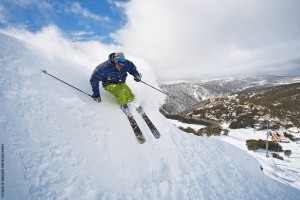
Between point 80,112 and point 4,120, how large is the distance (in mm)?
2138

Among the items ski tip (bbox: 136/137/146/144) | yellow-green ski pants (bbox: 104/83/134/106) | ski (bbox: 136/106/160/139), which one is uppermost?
yellow-green ski pants (bbox: 104/83/134/106)

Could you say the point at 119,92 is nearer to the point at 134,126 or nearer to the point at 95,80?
the point at 95,80

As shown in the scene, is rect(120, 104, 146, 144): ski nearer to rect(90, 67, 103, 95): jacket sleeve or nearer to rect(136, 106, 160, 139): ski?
rect(136, 106, 160, 139): ski

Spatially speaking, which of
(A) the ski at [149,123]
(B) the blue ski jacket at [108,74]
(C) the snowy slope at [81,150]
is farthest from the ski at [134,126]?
(B) the blue ski jacket at [108,74]

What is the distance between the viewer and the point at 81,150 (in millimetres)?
5637

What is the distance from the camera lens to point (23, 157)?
4.72 m

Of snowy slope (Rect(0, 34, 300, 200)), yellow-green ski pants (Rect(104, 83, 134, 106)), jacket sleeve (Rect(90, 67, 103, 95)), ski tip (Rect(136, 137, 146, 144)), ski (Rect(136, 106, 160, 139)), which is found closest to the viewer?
snowy slope (Rect(0, 34, 300, 200))

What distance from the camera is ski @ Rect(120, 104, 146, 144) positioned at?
7250 millimetres

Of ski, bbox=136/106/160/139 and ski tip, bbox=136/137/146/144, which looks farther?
ski, bbox=136/106/160/139

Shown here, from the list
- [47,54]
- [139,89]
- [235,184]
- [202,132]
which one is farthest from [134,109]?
[202,132]

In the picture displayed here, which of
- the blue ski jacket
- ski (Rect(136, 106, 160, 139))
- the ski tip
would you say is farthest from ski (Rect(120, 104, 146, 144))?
the blue ski jacket

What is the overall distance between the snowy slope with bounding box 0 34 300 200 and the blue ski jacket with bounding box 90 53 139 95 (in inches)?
26.9

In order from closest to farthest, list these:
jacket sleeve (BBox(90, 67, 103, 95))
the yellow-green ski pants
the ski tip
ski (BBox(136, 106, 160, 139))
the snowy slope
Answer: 1. the snowy slope
2. the ski tip
3. jacket sleeve (BBox(90, 67, 103, 95))
4. ski (BBox(136, 106, 160, 139))
5. the yellow-green ski pants

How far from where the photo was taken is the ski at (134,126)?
23.8ft
